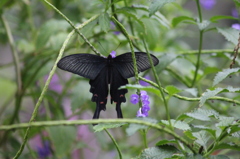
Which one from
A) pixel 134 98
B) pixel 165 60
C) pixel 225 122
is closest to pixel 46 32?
pixel 165 60

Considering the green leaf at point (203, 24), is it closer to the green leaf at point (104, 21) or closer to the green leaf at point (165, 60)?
the green leaf at point (165, 60)

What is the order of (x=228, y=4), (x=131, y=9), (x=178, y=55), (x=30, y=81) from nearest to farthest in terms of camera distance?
1. (x=131, y=9)
2. (x=178, y=55)
3. (x=30, y=81)
4. (x=228, y=4)

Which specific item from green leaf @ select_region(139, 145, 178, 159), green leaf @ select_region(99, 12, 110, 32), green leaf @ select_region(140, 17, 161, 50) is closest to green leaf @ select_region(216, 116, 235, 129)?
green leaf @ select_region(139, 145, 178, 159)

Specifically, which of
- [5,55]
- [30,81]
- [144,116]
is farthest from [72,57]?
[5,55]

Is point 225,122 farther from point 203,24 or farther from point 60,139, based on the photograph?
point 60,139

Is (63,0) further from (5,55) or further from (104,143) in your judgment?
(5,55)

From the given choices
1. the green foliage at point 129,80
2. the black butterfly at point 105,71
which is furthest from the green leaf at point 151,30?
the black butterfly at point 105,71

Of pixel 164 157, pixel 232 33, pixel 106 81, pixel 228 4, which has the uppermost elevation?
pixel 228 4
